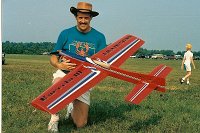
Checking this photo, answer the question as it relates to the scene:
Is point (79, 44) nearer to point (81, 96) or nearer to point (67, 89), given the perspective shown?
point (81, 96)

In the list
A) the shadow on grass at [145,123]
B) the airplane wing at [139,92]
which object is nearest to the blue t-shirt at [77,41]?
the airplane wing at [139,92]

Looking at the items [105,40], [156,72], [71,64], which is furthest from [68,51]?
[156,72]

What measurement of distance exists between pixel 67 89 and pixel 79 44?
133 cm

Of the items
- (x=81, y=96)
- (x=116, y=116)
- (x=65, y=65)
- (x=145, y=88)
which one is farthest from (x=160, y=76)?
(x=65, y=65)

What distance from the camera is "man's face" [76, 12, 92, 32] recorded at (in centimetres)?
702

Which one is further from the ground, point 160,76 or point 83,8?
point 83,8

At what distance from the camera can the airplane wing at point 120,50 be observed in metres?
7.63

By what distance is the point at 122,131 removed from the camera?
7.04 m

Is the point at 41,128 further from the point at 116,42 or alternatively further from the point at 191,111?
the point at 191,111

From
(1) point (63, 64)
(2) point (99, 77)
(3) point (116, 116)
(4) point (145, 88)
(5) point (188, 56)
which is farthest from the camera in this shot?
(5) point (188, 56)

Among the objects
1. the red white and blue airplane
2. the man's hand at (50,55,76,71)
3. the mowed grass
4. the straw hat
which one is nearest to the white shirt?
the mowed grass

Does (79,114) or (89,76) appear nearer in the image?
(89,76)

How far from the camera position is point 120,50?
8031 mm

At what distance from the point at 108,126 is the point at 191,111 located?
2.64 meters
